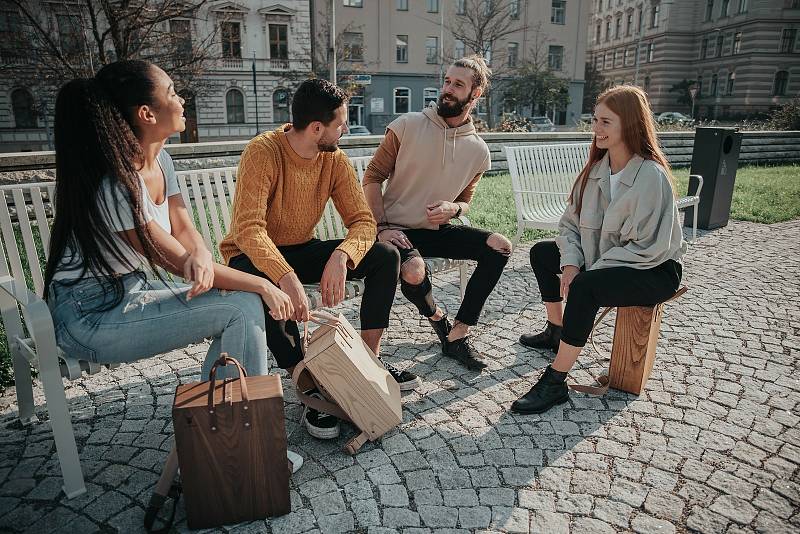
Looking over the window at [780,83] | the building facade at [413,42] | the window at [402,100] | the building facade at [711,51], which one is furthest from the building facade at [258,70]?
the window at [780,83]

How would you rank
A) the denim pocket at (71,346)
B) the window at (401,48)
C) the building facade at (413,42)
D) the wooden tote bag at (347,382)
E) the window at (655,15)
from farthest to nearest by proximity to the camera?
the window at (655,15), the window at (401,48), the building facade at (413,42), the wooden tote bag at (347,382), the denim pocket at (71,346)

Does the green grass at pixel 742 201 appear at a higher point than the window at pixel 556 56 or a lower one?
lower

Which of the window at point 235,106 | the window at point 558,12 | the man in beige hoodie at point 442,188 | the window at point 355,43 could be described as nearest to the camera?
the man in beige hoodie at point 442,188

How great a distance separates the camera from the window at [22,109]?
30938mm

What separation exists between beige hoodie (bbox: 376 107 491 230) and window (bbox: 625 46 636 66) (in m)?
63.8

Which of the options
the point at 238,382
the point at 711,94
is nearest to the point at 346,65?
the point at 711,94

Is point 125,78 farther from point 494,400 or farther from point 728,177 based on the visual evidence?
point 728,177

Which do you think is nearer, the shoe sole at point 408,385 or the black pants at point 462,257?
the shoe sole at point 408,385

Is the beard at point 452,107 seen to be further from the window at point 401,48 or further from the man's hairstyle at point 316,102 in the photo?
the window at point 401,48

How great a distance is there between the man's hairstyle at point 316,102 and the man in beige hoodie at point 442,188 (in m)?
1.03

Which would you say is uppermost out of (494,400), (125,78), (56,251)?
(125,78)

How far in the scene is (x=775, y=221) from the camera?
28.7 feet

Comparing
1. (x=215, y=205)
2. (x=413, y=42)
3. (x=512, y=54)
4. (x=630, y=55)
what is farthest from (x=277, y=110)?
(x=630, y=55)

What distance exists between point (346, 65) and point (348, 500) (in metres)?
39.1
